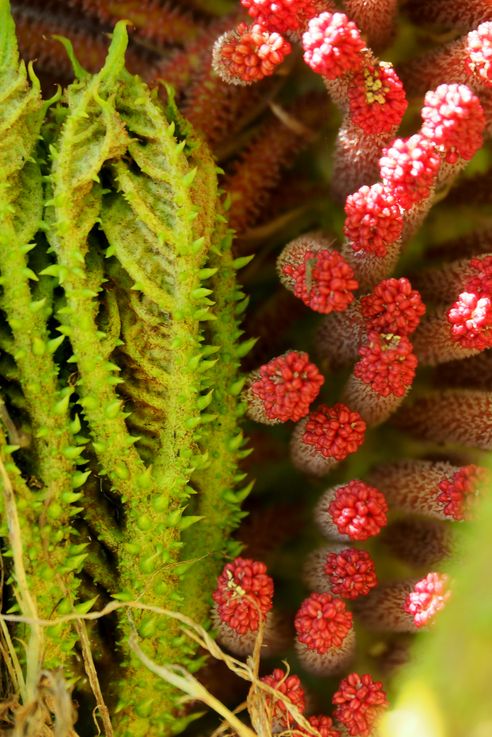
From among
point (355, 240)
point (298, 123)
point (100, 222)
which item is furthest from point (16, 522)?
point (298, 123)

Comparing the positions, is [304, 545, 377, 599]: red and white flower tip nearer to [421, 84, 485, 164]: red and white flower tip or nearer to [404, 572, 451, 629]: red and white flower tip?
[404, 572, 451, 629]: red and white flower tip

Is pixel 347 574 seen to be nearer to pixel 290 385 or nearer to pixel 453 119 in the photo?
pixel 290 385

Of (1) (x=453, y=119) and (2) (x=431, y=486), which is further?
(2) (x=431, y=486)

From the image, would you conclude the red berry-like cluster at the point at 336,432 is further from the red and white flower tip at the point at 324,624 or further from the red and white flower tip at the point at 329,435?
the red and white flower tip at the point at 324,624

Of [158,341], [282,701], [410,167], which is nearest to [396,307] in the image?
[410,167]

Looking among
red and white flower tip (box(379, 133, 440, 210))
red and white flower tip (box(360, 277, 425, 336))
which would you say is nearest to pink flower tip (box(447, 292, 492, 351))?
red and white flower tip (box(360, 277, 425, 336))

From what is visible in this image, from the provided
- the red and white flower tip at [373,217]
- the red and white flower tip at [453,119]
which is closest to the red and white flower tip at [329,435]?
the red and white flower tip at [373,217]
